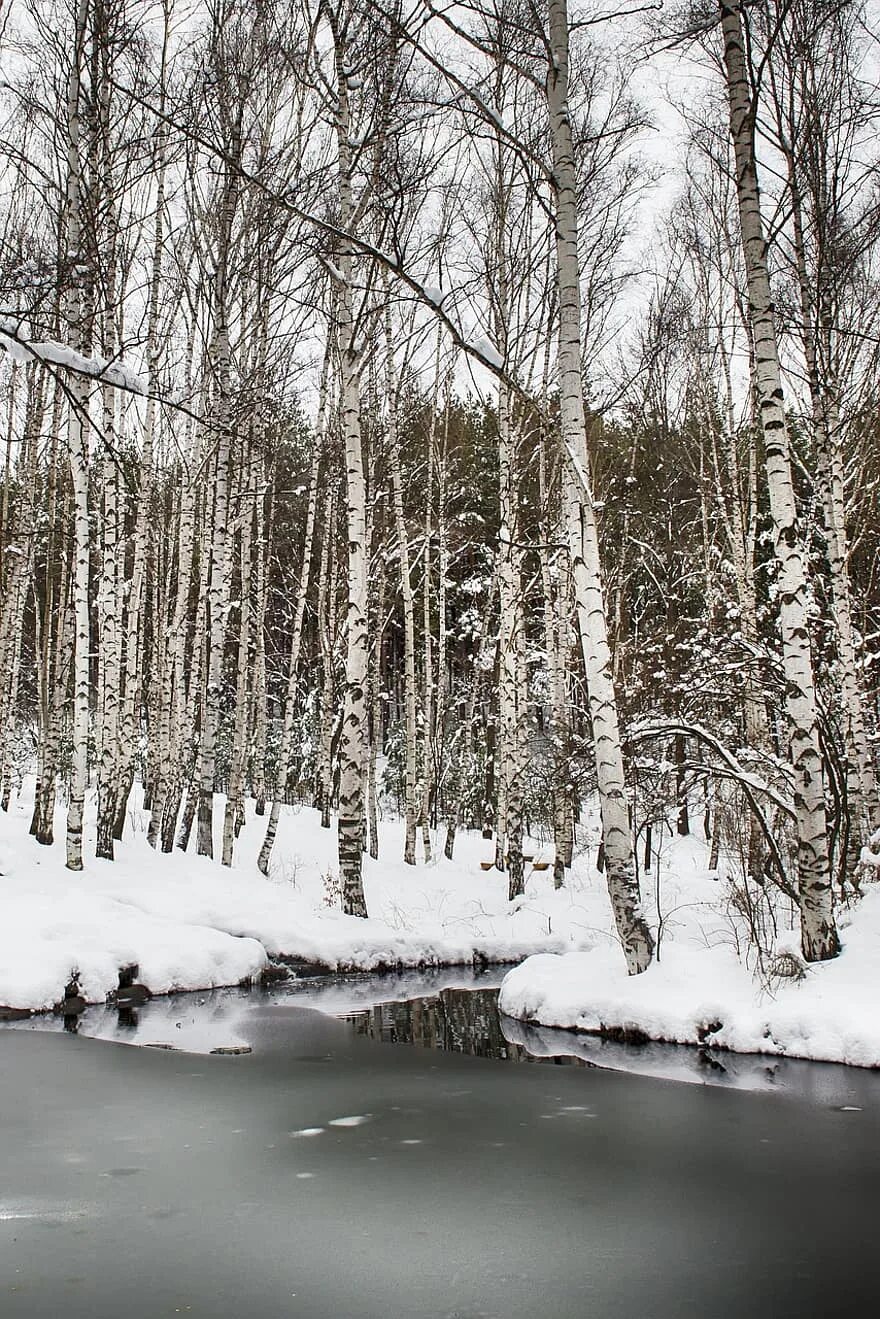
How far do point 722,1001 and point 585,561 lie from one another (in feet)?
12.0

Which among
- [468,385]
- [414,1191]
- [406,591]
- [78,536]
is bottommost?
[414,1191]

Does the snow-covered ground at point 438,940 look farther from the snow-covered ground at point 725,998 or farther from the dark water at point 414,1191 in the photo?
the dark water at point 414,1191

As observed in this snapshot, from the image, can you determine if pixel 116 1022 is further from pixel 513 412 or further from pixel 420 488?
pixel 420 488

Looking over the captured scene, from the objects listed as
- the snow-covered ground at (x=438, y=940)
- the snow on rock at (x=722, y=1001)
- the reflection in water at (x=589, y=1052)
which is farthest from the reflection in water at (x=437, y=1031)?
the snow-covered ground at (x=438, y=940)

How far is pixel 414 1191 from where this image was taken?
14.7 feet

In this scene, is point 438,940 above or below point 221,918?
below

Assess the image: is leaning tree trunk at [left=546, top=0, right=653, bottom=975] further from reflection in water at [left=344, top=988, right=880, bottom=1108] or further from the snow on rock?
reflection in water at [left=344, top=988, right=880, bottom=1108]

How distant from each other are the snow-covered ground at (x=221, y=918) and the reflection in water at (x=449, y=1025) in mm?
1813

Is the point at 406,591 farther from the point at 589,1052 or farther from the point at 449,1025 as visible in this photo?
the point at 589,1052

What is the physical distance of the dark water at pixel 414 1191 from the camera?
3.46 meters

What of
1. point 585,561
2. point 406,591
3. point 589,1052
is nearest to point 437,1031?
point 589,1052

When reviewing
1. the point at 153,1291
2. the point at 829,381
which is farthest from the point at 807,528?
the point at 153,1291

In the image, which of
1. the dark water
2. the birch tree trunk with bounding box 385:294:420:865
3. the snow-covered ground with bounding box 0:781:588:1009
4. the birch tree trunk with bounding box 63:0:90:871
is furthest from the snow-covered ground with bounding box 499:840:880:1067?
the birch tree trunk with bounding box 385:294:420:865

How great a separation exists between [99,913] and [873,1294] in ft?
26.7
